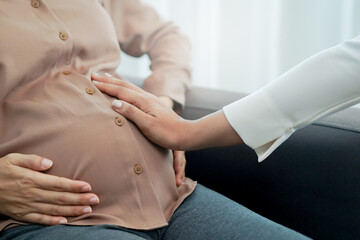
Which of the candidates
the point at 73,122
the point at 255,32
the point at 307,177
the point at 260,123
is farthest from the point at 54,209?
the point at 255,32

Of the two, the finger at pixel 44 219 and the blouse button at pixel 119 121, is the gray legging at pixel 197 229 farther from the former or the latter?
the blouse button at pixel 119 121

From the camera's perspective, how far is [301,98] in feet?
2.65

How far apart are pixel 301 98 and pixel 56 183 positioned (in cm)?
44

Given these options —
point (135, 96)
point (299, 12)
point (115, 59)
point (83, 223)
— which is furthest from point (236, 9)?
point (83, 223)

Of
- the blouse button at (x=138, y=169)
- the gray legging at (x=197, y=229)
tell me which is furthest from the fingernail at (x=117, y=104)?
the gray legging at (x=197, y=229)

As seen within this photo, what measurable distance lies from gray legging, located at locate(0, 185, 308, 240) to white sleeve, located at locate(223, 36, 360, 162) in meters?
0.12

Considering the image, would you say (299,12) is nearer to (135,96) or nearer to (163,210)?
(135,96)

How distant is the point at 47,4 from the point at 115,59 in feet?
0.68

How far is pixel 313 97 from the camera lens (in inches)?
31.6

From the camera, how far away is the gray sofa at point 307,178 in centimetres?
92

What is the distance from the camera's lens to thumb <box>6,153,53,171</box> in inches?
30.0

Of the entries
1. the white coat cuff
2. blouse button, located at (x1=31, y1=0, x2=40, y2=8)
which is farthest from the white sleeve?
blouse button, located at (x1=31, y1=0, x2=40, y2=8)

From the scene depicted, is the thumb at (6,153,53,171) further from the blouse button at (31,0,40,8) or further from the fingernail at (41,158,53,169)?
the blouse button at (31,0,40,8)

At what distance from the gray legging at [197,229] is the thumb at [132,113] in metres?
0.18
